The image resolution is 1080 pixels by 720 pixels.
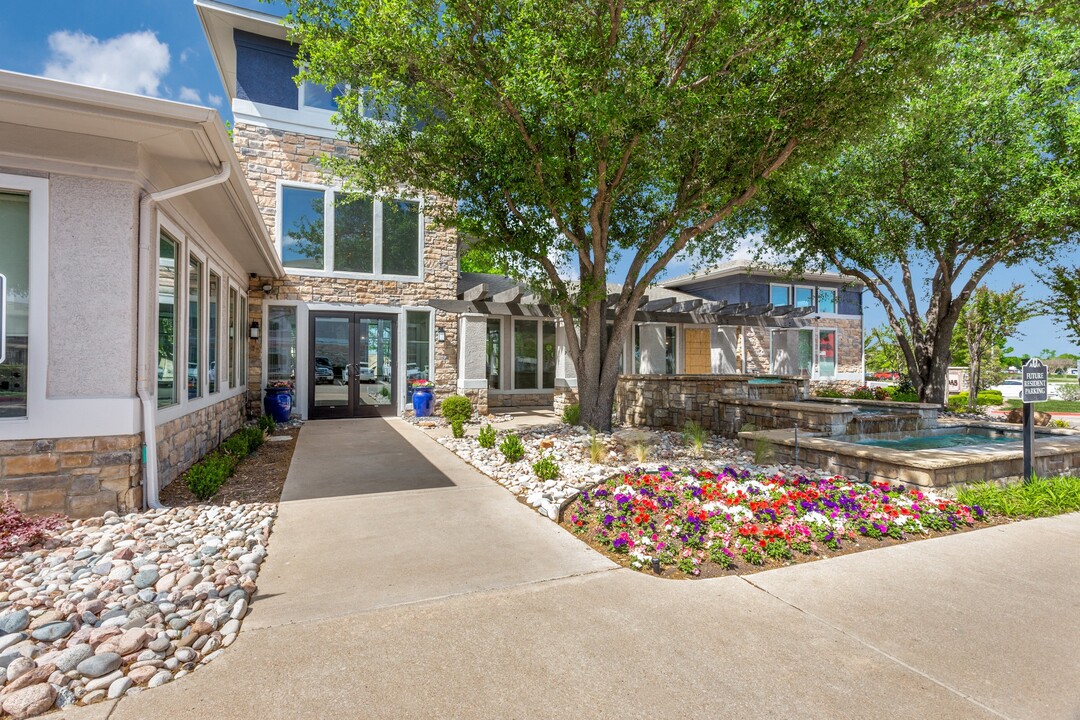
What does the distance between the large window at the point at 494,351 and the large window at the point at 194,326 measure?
6.70 metres

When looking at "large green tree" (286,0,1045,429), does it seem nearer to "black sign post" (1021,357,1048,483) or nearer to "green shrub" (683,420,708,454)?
"green shrub" (683,420,708,454)

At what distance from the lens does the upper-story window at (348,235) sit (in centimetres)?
1016

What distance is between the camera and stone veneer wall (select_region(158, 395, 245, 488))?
479 cm

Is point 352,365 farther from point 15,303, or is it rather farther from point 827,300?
point 827,300

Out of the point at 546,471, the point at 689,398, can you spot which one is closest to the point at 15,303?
the point at 546,471

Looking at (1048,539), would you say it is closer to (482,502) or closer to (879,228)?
(482,502)

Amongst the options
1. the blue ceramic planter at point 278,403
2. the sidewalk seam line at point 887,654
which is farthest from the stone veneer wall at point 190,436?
the sidewalk seam line at point 887,654

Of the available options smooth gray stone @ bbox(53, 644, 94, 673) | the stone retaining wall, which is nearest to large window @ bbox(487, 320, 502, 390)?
the stone retaining wall

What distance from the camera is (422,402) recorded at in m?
10.5

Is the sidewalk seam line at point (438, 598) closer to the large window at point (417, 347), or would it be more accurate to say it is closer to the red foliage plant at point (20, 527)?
the red foliage plant at point (20, 527)

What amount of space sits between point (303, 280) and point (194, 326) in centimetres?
437

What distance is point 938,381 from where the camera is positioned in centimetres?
1155

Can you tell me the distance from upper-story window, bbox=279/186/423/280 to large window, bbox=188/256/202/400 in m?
4.22

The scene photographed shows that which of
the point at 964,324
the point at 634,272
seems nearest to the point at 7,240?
the point at 634,272
